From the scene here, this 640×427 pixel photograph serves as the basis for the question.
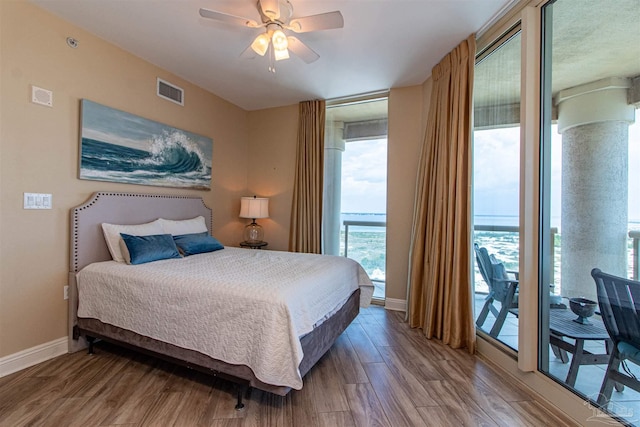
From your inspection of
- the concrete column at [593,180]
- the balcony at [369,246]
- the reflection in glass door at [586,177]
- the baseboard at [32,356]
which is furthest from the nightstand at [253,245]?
the concrete column at [593,180]

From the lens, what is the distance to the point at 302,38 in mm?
2404

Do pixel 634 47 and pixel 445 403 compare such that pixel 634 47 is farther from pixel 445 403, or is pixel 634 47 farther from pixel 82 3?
pixel 82 3

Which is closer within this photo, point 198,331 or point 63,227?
point 198,331

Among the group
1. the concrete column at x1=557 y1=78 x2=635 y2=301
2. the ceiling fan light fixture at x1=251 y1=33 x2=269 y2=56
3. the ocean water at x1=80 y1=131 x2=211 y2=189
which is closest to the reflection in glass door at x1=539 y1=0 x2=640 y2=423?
the concrete column at x1=557 y1=78 x2=635 y2=301

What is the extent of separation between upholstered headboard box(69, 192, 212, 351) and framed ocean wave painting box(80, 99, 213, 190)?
0.56ft

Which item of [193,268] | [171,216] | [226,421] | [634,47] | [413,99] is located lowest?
[226,421]

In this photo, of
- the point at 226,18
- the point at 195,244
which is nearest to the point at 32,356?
the point at 195,244

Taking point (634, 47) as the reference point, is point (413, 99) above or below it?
above

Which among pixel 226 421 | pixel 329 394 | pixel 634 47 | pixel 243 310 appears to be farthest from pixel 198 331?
pixel 634 47

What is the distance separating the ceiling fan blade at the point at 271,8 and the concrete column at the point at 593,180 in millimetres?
1899

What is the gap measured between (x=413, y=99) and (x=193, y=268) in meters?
2.96

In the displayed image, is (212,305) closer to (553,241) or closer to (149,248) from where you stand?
(149,248)

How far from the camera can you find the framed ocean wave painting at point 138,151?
2338 millimetres

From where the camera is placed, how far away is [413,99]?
328cm
